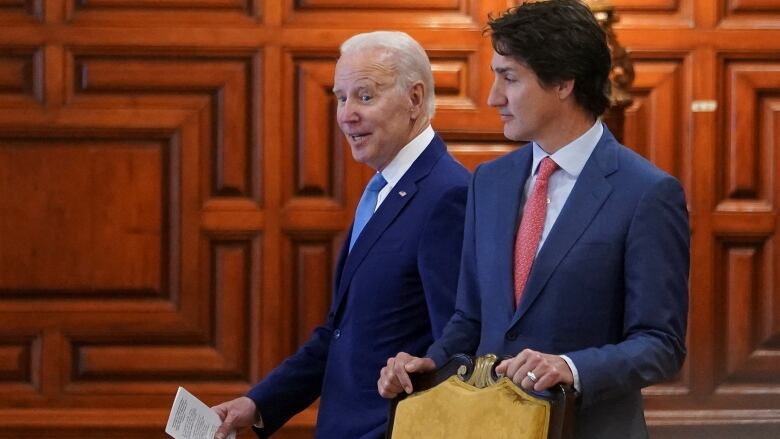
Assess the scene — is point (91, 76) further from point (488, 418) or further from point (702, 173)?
point (488, 418)

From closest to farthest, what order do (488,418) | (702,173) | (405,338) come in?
(488,418) → (405,338) → (702,173)

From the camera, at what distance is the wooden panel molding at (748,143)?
177 inches

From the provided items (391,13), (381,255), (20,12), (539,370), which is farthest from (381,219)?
(20,12)

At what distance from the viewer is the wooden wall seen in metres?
4.48

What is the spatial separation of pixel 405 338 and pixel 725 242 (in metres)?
2.23

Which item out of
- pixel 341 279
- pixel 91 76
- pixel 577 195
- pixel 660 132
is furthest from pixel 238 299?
pixel 577 195

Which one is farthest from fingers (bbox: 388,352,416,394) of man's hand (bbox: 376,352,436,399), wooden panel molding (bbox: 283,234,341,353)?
wooden panel molding (bbox: 283,234,341,353)

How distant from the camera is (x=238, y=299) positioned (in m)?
4.50

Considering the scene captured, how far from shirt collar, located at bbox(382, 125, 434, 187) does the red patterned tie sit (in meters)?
0.57

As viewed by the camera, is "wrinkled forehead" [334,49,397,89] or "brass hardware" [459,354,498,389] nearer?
"brass hardware" [459,354,498,389]

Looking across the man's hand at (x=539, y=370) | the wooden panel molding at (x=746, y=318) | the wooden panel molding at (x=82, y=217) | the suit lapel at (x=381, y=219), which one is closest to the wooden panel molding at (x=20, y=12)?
the wooden panel molding at (x=82, y=217)

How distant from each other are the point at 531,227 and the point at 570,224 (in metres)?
0.08

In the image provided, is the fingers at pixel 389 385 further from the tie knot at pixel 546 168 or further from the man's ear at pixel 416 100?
the man's ear at pixel 416 100

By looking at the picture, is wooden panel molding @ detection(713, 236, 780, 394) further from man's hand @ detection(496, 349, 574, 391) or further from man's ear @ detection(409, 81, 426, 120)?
man's hand @ detection(496, 349, 574, 391)
